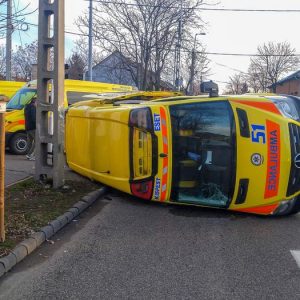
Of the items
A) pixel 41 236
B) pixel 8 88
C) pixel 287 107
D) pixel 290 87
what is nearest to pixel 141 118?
pixel 287 107

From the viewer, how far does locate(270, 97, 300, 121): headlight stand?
7.05m

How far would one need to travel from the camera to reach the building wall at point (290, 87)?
63.8 metres

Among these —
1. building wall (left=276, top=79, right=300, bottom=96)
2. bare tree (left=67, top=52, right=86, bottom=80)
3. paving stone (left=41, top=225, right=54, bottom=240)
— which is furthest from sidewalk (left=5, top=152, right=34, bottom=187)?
building wall (left=276, top=79, right=300, bottom=96)

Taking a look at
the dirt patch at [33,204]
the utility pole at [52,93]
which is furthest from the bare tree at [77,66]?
the dirt patch at [33,204]

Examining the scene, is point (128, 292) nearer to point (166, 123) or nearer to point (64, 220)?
point (64, 220)

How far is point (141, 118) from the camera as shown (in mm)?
7641

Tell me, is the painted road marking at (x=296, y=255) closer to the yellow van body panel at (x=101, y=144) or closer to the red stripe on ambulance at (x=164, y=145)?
the red stripe on ambulance at (x=164, y=145)

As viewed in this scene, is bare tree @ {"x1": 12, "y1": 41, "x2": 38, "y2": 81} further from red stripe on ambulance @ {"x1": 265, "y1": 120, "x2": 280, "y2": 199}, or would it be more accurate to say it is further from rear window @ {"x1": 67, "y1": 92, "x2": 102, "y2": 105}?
red stripe on ambulance @ {"x1": 265, "y1": 120, "x2": 280, "y2": 199}

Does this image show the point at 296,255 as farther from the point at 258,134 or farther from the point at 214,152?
the point at 214,152

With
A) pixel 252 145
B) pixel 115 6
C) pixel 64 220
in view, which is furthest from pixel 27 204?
pixel 115 6

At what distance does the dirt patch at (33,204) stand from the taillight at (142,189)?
36.1 inches

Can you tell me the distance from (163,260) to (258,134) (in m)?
2.74

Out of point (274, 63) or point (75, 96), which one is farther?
point (274, 63)

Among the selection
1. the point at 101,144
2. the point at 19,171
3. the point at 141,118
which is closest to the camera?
the point at 141,118
